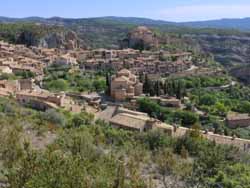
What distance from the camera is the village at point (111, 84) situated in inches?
1261

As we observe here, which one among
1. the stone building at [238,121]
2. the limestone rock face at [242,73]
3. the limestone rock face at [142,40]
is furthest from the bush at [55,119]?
the limestone rock face at [142,40]

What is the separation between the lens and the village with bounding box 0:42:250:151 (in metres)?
32.0

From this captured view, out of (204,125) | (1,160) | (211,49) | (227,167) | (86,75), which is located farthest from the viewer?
(211,49)

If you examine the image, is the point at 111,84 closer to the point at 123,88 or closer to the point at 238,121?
the point at 123,88

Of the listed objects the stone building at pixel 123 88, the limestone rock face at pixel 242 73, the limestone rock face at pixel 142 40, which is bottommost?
the limestone rock face at pixel 242 73

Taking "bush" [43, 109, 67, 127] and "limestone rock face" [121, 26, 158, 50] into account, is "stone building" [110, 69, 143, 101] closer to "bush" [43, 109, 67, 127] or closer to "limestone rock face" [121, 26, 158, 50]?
"bush" [43, 109, 67, 127]

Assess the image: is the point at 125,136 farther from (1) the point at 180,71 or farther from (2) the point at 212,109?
(1) the point at 180,71

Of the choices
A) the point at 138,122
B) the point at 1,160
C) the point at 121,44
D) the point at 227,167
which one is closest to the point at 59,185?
the point at 1,160

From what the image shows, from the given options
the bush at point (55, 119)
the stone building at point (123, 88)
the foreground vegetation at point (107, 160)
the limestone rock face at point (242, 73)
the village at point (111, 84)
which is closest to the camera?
the foreground vegetation at point (107, 160)

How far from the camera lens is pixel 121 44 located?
81000 mm

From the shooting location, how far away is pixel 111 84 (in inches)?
1740

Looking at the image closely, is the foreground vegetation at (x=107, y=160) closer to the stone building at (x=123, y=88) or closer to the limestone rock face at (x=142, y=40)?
the stone building at (x=123, y=88)

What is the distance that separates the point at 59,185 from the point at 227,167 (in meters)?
8.79

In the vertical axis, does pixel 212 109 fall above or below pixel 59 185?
below
